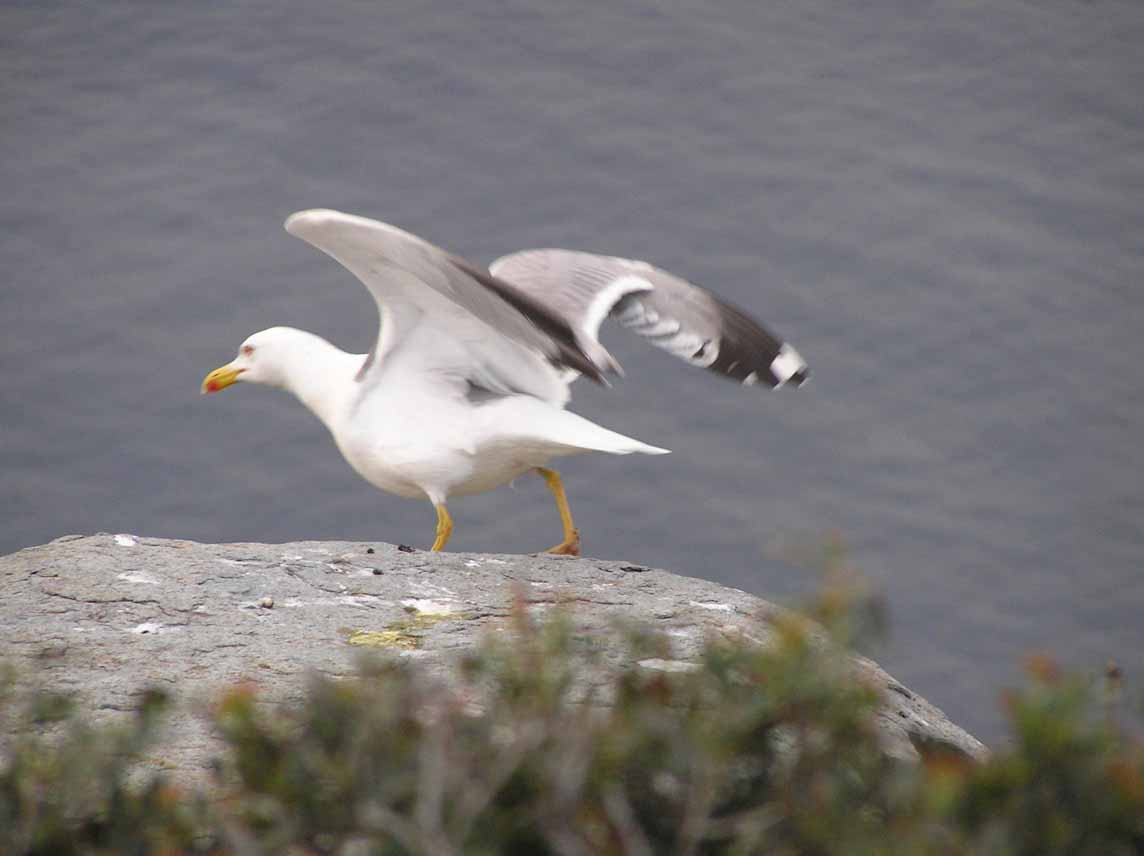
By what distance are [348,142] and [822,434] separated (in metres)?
3.40

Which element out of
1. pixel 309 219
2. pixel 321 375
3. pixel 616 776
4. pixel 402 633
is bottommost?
pixel 321 375

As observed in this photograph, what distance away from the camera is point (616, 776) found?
209 centimetres

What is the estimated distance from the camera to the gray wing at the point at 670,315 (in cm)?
576

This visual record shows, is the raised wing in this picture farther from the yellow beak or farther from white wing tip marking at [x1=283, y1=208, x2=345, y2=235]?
the yellow beak

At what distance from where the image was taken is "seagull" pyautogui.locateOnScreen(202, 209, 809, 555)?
4910 millimetres

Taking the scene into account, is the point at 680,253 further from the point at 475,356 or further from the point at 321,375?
the point at 475,356

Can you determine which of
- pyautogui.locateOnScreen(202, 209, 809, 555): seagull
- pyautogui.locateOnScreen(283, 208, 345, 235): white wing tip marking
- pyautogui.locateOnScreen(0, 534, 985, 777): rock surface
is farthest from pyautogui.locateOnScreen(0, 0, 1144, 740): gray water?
pyautogui.locateOnScreen(283, 208, 345, 235): white wing tip marking

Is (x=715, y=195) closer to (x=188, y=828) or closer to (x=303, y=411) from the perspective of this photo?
(x=303, y=411)

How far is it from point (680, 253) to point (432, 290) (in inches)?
168

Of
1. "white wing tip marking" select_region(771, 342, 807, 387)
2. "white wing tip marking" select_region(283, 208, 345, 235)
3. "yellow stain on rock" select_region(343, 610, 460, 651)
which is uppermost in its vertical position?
"white wing tip marking" select_region(283, 208, 345, 235)

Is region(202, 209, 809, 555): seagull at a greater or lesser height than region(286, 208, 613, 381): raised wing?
lesser

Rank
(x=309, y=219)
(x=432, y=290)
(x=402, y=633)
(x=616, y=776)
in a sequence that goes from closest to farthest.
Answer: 1. (x=616, y=776)
2. (x=402, y=633)
3. (x=309, y=219)
4. (x=432, y=290)

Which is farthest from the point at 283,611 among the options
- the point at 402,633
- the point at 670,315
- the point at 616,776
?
the point at 616,776

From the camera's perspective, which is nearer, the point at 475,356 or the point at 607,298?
the point at 475,356
